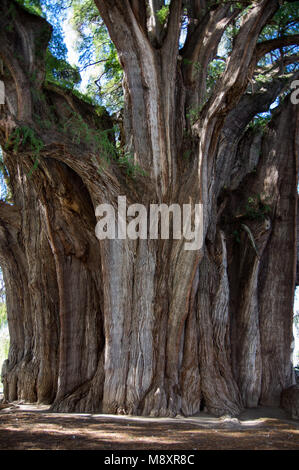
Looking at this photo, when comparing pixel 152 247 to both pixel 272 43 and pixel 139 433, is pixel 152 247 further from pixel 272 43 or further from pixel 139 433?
pixel 272 43

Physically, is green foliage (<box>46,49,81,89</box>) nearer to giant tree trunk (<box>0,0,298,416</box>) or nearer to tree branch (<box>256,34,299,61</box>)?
giant tree trunk (<box>0,0,298,416</box>)

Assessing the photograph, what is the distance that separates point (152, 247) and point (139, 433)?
8.25 ft

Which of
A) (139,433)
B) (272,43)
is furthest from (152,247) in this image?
(272,43)

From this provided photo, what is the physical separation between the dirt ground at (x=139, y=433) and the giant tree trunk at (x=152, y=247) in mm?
579

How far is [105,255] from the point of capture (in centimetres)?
596

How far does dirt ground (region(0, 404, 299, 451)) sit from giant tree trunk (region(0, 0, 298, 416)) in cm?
58

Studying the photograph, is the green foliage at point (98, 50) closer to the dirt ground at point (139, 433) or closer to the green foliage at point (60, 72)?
the green foliage at point (60, 72)

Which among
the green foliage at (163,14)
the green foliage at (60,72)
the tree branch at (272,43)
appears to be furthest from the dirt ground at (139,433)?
the green foliage at (163,14)

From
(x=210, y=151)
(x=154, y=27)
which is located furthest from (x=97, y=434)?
(x=154, y=27)

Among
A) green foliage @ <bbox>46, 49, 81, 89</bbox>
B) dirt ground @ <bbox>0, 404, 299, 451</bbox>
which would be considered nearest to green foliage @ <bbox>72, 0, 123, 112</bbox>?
green foliage @ <bbox>46, 49, 81, 89</bbox>

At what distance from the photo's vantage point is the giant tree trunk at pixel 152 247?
18.2 ft

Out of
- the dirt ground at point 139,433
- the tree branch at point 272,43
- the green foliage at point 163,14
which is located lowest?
the dirt ground at point 139,433

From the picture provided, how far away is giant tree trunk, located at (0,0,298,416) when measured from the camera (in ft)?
18.2
